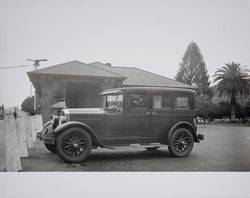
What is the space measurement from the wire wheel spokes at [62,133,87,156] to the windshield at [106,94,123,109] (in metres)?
0.97

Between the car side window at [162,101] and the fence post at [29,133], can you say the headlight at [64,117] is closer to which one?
the fence post at [29,133]

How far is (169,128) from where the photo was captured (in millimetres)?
5039

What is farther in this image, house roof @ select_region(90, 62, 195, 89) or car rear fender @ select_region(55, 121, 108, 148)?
house roof @ select_region(90, 62, 195, 89)

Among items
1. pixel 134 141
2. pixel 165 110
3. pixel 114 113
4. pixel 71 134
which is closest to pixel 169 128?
pixel 165 110

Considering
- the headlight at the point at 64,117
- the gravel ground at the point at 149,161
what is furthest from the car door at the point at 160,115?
the headlight at the point at 64,117

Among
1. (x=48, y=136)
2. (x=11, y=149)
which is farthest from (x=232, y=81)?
(x=11, y=149)

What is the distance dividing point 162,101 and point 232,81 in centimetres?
146

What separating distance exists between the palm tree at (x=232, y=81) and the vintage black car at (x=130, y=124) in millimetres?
649

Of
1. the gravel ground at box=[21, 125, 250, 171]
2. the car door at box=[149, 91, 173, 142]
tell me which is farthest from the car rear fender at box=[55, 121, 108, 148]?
the car door at box=[149, 91, 173, 142]

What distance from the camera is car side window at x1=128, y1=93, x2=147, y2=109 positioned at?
4793 mm

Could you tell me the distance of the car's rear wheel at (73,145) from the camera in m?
4.13

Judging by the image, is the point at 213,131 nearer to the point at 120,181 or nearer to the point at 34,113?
the point at 120,181

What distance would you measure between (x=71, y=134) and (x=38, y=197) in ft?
3.62

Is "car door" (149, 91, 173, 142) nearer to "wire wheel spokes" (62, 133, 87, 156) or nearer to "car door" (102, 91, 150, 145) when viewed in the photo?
"car door" (102, 91, 150, 145)
